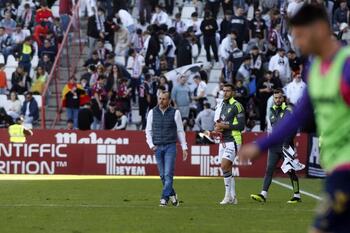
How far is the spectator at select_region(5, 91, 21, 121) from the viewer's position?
33219 mm

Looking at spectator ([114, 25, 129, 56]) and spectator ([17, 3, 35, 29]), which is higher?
spectator ([17, 3, 35, 29])

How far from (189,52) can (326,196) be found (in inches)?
1100

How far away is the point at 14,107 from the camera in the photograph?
33312 millimetres

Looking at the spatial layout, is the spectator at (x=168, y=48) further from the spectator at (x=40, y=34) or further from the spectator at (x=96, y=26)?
the spectator at (x=40, y=34)

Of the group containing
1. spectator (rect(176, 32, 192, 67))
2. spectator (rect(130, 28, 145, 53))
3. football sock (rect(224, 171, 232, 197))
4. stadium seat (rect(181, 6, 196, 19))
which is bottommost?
football sock (rect(224, 171, 232, 197))

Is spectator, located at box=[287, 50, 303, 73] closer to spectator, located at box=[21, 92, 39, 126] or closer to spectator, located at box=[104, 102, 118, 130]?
spectator, located at box=[104, 102, 118, 130]

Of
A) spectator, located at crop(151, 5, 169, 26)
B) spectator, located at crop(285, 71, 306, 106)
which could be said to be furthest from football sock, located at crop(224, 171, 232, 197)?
spectator, located at crop(151, 5, 169, 26)

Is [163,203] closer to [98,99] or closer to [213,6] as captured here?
[98,99]

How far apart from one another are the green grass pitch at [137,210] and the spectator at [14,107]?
728cm

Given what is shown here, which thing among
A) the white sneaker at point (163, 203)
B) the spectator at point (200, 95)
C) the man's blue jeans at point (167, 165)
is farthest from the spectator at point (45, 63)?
the white sneaker at point (163, 203)

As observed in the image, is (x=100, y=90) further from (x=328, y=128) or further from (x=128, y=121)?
(x=328, y=128)

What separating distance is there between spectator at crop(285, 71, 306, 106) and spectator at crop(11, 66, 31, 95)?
8.87 m

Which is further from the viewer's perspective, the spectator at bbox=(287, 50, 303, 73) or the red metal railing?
the red metal railing

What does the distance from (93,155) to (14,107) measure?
3500mm
